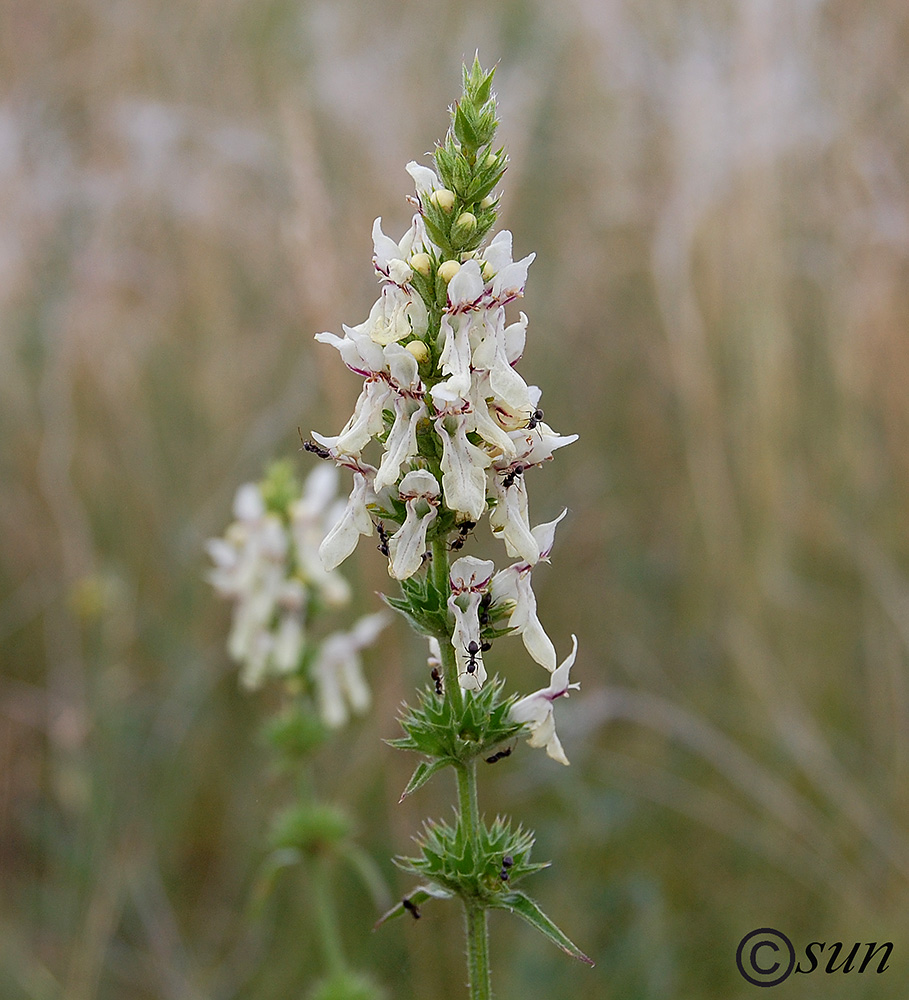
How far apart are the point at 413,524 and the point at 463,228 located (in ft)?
1.48

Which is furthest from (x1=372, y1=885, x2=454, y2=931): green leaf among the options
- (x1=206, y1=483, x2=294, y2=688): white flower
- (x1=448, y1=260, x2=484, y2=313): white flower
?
(x1=206, y1=483, x2=294, y2=688): white flower

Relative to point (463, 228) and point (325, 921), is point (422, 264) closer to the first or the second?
point (463, 228)

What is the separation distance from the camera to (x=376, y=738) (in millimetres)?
4098

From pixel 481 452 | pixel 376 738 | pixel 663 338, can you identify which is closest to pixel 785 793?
pixel 376 738

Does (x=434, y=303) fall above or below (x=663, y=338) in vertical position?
below

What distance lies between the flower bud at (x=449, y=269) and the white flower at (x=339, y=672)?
1927 millimetres

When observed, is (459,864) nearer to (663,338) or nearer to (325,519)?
(325,519)

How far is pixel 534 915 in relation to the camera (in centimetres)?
159

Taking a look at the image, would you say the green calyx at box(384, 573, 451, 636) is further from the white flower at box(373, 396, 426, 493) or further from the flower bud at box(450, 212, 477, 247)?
the flower bud at box(450, 212, 477, 247)

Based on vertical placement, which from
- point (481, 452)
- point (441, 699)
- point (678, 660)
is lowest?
point (441, 699)

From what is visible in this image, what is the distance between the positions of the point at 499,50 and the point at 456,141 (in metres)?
5.44

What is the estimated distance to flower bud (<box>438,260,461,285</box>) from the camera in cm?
156

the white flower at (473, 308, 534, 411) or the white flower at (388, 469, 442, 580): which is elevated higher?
the white flower at (473, 308, 534, 411)

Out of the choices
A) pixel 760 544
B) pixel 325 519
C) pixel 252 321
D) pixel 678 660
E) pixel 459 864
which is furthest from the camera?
pixel 252 321
